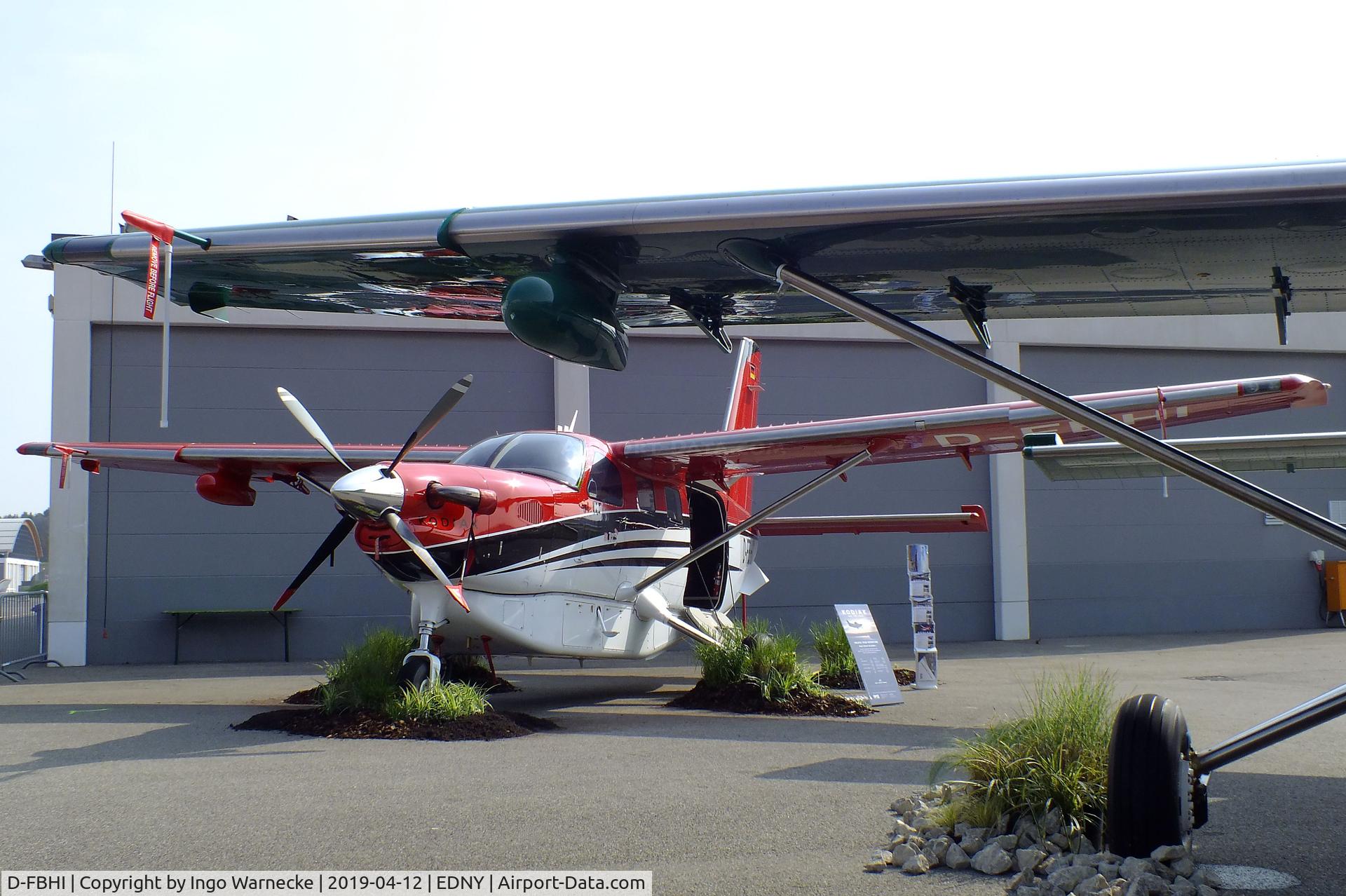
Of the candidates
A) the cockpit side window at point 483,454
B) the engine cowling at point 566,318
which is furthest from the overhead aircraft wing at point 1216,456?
the engine cowling at point 566,318

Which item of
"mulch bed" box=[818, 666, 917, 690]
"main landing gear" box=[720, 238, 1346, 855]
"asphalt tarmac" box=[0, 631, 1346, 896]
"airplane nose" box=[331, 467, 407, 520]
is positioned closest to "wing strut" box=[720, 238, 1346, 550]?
"main landing gear" box=[720, 238, 1346, 855]

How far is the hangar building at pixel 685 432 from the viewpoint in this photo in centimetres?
1634

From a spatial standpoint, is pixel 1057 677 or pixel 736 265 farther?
pixel 1057 677

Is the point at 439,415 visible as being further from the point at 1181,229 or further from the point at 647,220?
the point at 1181,229

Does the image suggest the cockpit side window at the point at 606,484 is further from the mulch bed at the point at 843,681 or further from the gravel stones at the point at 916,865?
the gravel stones at the point at 916,865

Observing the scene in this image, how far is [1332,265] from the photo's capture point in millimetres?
3809

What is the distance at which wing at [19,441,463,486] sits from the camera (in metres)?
11.4

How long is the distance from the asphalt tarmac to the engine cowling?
6.86 ft

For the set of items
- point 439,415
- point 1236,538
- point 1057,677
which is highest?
point 439,415

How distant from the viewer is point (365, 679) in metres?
8.98

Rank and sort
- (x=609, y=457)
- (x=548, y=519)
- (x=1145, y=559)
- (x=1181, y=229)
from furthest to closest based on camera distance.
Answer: (x=1145, y=559)
(x=609, y=457)
(x=548, y=519)
(x=1181, y=229)

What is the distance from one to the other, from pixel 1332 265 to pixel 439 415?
6242 millimetres

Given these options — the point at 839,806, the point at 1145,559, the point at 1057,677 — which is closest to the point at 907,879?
the point at 839,806

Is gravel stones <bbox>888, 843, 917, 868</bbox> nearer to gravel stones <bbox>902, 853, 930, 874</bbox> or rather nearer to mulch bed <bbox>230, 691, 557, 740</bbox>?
gravel stones <bbox>902, 853, 930, 874</bbox>
